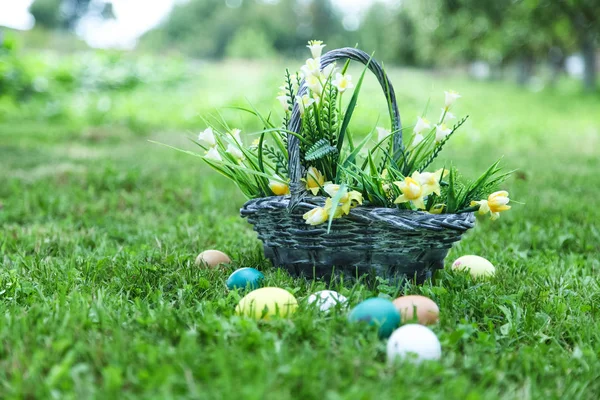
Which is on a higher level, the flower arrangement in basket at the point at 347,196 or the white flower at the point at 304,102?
the white flower at the point at 304,102

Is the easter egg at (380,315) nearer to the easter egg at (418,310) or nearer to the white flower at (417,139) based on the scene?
the easter egg at (418,310)

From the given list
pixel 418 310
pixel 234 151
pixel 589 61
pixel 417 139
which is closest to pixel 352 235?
pixel 418 310

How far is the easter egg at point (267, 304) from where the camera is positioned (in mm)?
1720

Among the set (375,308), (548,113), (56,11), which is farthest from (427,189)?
(56,11)

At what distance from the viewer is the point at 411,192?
185cm

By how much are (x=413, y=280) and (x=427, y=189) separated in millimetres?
396

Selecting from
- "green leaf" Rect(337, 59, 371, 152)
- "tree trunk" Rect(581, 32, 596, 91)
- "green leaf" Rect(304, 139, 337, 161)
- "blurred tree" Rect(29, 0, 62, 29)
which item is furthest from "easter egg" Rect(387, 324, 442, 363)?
"blurred tree" Rect(29, 0, 62, 29)

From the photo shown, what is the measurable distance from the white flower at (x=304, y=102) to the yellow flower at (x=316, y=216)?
0.36 meters

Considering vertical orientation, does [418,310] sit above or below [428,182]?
below

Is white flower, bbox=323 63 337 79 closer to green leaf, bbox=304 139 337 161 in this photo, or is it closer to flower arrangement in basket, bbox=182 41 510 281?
flower arrangement in basket, bbox=182 41 510 281

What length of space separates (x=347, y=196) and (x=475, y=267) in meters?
0.76

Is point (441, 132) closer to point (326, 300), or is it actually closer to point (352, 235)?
point (352, 235)

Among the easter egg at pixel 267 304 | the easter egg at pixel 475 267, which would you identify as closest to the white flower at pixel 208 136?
the easter egg at pixel 267 304

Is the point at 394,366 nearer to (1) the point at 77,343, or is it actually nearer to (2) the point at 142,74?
(1) the point at 77,343
